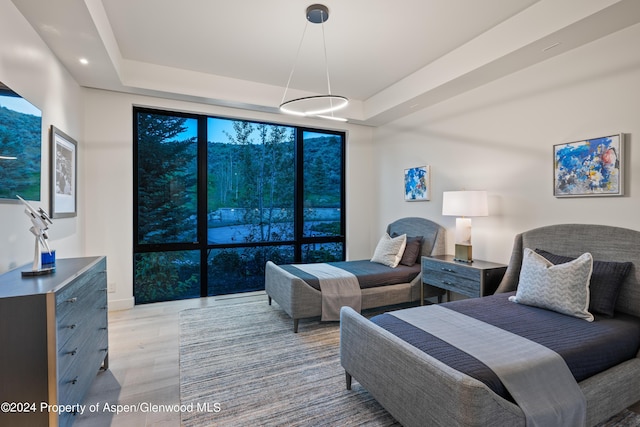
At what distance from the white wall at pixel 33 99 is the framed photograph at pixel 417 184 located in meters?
4.17

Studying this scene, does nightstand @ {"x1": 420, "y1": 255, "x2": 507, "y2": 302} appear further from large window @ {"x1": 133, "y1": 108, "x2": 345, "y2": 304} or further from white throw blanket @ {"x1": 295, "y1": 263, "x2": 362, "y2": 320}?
large window @ {"x1": 133, "y1": 108, "x2": 345, "y2": 304}

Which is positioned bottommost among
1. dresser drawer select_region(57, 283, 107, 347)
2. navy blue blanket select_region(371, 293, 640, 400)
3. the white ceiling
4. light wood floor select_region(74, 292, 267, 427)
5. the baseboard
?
light wood floor select_region(74, 292, 267, 427)

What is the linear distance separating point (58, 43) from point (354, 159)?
4015 mm

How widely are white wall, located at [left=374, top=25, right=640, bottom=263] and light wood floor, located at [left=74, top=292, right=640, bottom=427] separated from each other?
1.59 metres

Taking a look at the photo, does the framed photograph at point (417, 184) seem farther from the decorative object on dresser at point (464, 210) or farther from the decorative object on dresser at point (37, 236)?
the decorative object on dresser at point (37, 236)

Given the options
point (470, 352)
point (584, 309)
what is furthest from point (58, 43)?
point (584, 309)

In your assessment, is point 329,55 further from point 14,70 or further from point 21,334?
point 21,334

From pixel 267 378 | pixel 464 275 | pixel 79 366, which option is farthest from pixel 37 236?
pixel 464 275

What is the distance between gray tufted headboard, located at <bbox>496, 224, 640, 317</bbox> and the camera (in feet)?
7.50

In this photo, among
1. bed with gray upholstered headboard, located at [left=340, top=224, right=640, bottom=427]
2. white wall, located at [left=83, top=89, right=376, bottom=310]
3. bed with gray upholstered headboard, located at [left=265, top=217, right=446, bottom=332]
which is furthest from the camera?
white wall, located at [left=83, top=89, right=376, bottom=310]

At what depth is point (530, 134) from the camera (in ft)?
10.0

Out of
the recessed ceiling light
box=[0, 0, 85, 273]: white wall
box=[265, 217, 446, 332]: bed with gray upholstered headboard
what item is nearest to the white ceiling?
the recessed ceiling light

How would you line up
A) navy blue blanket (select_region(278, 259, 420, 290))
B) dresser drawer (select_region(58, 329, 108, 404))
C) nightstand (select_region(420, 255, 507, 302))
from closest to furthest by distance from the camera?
dresser drawer (select_region(58, 329, 108, 404)) < nightstand (select_region(420, 255, 507, 302)) < navy blue blanket (select_region(278, 259, 420, 290))

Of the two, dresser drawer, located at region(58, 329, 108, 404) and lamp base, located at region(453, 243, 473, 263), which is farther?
lamp base, located at region(453, 243, 473, 263)
